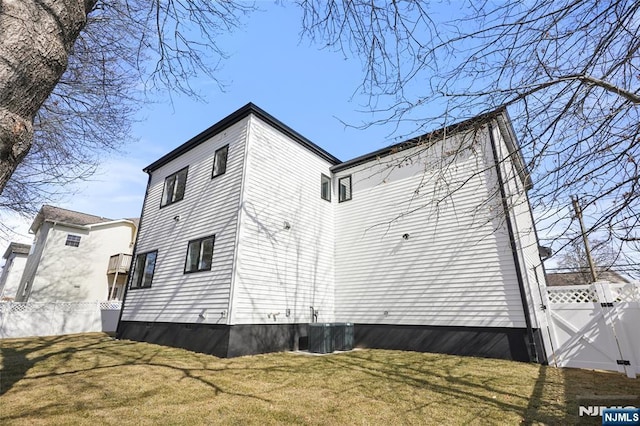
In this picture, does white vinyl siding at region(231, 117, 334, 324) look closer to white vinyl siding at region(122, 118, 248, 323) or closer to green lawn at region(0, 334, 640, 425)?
white vinyl siding at region(122, 118, 248, 323)

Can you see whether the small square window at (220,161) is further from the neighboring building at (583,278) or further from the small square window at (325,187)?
the neighboring building at (583,278)

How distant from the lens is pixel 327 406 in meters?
4.01

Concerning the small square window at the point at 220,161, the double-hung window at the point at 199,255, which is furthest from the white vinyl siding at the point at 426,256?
the small square window at the point at 220,161

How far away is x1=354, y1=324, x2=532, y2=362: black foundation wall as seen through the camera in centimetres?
705

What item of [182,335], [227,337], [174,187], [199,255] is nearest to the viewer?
[227,337]

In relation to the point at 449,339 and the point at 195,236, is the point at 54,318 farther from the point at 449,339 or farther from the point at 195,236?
the point at 449,339

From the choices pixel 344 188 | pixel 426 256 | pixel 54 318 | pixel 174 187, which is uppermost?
pixel 344 188

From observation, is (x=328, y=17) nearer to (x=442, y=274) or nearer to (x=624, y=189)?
(x=624, y=189)

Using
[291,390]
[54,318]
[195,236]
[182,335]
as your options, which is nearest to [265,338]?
[182,335]

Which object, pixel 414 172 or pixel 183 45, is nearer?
pixel 183 45

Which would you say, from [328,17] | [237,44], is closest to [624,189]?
[328,17]

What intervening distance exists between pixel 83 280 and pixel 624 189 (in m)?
25.4

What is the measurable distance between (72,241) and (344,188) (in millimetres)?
19097

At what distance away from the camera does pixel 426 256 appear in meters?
8.96
